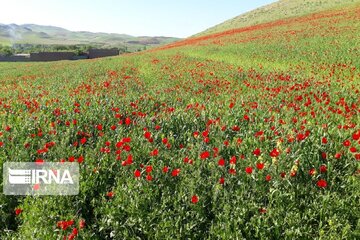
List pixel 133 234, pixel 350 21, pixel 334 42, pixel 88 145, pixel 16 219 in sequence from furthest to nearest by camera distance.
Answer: pixel 350 21 < pixel 334 42 < pixel 88 145 < pixel 16 219 < pixel 133 234

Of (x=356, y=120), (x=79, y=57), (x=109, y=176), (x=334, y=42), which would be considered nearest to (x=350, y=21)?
(x=334, y=42)

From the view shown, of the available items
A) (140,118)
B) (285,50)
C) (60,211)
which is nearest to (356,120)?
(140,118)

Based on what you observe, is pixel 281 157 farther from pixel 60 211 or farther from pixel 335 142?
pixel 60 211

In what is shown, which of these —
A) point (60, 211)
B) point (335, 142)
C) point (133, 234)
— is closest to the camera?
point (133, 234)

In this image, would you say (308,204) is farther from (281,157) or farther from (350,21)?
(350,21)

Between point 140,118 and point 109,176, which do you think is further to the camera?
point 140,118

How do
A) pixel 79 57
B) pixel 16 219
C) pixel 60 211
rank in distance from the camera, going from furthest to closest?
pixel 79 57
pixel 16 219
pixel 60 211

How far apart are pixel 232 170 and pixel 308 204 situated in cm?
108

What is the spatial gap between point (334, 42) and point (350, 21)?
1081cm

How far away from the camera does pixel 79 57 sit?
2301 inches

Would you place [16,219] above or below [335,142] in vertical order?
below

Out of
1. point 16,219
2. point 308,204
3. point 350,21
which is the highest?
point 350,21

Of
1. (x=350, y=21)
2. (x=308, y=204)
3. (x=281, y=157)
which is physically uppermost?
(x=350, y=21)

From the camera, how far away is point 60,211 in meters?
4.54
